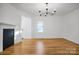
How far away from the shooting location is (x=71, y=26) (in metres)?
2.81

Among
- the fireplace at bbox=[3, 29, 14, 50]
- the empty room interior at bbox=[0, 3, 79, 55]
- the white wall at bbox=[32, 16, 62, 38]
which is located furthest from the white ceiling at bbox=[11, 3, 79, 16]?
the fireplace at bbox=[3, 29, 14, 50]

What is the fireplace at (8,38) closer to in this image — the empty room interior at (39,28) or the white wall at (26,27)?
the empty room interior at (39,28)

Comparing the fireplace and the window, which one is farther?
the window

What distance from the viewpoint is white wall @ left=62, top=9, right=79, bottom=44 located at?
277cm

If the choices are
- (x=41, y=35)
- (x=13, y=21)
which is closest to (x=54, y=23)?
(x=41, y=35)

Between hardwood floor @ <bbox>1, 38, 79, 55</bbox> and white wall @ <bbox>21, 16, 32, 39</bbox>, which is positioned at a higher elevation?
white wall @ <bbox>21, 16, 32, 39</bbox>

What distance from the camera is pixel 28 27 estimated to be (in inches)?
112

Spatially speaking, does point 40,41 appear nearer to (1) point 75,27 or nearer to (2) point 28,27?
(2) point 28,27

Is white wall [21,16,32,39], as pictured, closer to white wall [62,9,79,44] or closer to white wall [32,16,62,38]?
white wall [32,16,62,38]

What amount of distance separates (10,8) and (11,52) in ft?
2.50

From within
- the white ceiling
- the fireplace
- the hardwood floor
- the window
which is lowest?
the hardwood floor

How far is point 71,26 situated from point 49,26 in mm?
390

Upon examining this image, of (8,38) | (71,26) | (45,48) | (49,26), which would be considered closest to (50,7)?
(49,26)

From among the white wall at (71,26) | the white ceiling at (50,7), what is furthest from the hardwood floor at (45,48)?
the white ceiling at (50,7)
